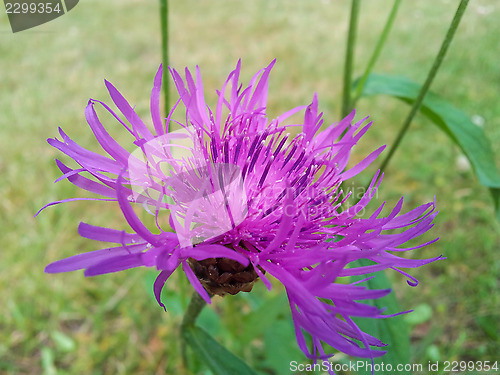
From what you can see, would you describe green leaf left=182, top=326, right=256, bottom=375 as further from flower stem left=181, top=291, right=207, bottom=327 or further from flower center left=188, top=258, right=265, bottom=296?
flower center left=188, top=258, right=265, bottom=296

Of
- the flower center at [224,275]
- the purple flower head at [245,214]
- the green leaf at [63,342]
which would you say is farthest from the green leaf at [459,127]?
the green leaf at [63,342]

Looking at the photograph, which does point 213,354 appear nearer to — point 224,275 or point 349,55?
point 224,275

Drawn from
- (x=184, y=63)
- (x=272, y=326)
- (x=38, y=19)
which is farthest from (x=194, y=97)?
(x=184, y=63)

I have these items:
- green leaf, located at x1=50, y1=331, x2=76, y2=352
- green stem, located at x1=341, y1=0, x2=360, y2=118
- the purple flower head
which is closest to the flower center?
the purple flower head

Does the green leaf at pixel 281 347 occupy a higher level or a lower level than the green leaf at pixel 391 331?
lower

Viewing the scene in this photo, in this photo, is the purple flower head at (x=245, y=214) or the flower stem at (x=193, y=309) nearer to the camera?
the purple flower head at (x=245, y=214)

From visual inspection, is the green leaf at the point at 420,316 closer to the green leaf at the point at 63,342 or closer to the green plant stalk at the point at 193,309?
the green plant stalk at the point at 193,309

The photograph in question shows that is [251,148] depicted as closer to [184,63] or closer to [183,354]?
[183,354]

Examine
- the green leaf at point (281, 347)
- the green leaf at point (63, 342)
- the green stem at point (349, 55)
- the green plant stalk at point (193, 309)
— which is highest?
the green stem at point (349, 55)
